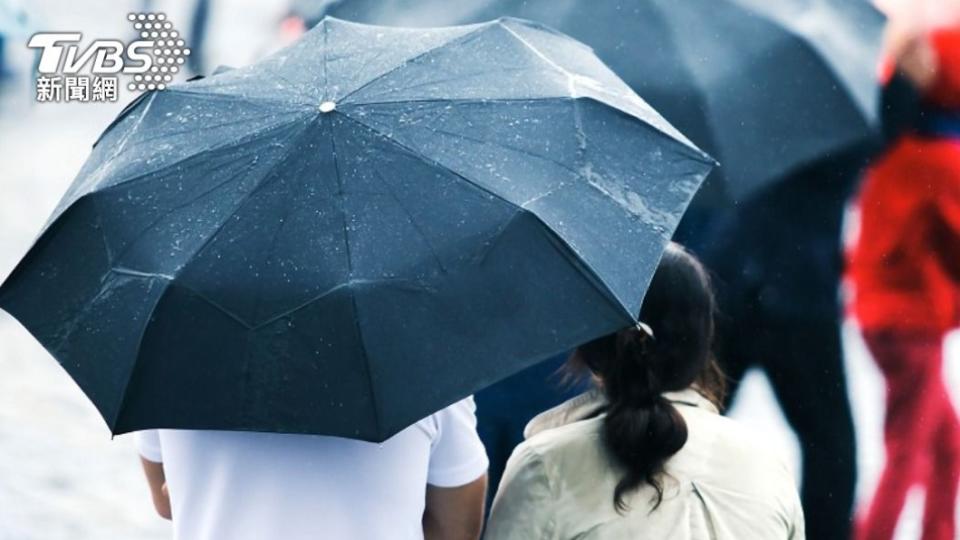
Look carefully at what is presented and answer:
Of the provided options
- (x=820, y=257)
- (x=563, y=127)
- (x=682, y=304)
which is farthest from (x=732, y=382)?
(x=563, y=127)

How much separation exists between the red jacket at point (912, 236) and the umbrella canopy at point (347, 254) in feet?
4.00

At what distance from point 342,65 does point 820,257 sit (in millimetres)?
1454

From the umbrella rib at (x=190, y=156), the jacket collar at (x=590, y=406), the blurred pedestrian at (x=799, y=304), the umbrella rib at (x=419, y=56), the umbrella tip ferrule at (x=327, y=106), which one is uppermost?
the umbrella rib at (x=419, y=56)

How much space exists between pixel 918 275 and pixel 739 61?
0.62 m

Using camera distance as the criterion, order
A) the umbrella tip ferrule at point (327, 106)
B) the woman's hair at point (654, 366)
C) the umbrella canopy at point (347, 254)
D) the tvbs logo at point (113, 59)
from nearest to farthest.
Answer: the umbrella canopy at point (347, 254)
the umbrella tip ferrule at point (327, 106)
the woman's hair at point (654, 366)
the tvbs logo at point (113, 59)

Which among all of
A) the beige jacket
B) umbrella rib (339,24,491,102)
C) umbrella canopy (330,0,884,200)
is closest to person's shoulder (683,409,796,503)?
the beige jacket

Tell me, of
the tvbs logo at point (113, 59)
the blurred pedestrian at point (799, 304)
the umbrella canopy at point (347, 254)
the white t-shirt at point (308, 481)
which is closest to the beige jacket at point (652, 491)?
the white t-shirt at point (308, 481)

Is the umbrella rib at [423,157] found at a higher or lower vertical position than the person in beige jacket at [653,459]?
higher

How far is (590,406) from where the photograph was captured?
1.88 m

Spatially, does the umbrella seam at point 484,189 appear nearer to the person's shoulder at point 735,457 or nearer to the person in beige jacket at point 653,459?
the person in beige jacket at point 653,459

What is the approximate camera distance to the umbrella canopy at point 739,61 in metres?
2.68

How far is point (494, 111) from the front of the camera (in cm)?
171

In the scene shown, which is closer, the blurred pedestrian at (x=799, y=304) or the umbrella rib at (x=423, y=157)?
the umbrella rib at (x=423, y=157)

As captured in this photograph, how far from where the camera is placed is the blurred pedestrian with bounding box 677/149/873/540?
2859 millimetres
